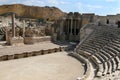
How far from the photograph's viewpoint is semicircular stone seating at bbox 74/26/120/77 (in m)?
12.4

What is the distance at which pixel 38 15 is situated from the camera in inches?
2111

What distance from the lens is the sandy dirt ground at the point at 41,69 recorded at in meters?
11.3

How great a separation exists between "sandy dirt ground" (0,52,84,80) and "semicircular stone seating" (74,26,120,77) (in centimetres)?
113

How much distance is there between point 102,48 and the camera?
15.3 metres

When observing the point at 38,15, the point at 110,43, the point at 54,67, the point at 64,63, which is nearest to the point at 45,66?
the point at 54,67

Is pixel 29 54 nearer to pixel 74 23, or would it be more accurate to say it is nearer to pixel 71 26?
pixel 71 26

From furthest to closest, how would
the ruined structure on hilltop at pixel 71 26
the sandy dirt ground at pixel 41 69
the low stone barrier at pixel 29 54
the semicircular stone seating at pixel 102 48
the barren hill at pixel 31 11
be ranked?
the barren hill at pixel 31 11 < the ruined structure on hilltop at pixel 71 26 < the low stone barrier at pixel 29 54 < the semicircular stone seating at pixel 102 48 < the sandy dirt ground at pixel 41 69

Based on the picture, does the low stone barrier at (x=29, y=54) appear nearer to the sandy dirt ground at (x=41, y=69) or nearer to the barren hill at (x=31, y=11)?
the sandy dirt ground at (x=41, y=69)

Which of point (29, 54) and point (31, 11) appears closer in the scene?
point (29, 54)

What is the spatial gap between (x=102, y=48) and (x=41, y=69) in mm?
5297

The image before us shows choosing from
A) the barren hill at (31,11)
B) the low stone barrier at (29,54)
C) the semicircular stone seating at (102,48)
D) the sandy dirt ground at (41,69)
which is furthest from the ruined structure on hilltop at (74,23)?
the barren hill at (31,11)

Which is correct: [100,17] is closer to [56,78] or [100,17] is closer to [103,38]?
[103,38]

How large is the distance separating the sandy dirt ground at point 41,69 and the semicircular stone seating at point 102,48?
1.13m

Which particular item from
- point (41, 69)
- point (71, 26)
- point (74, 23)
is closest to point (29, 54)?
point (41, 69)
